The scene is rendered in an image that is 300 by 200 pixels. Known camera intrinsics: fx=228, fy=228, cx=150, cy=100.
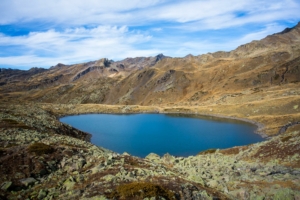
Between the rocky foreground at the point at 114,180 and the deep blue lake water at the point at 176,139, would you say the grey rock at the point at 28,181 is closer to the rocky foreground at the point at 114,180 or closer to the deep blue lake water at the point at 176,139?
the rocky foreground at the point at 114,180

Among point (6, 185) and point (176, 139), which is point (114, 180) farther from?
point (176, 139)

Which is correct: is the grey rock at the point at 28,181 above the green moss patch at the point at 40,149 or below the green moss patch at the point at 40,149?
below

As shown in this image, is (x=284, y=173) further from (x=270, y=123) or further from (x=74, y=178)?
(x=270, y=123)

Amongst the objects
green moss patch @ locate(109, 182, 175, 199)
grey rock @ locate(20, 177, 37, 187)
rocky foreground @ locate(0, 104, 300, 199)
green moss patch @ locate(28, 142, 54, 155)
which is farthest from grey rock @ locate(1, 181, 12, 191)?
green moss patch @ locate(109, 182, 175, 199)

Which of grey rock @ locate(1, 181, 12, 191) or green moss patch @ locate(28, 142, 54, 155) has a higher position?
green moss patch @ locate(28, 142, 54, 155)

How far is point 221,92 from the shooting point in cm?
19188

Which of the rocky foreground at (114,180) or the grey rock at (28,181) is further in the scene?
the grey rock at (28,181)

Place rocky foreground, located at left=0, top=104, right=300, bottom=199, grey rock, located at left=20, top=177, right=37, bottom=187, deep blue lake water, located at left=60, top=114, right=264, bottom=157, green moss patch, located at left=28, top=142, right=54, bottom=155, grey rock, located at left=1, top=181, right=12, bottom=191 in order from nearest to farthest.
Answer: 1. rocky foreground, located at left=0, top=104, right=300, bottom=199
2. grey rock, located at left=1, top=181, right=12, bottom=191
3. grey rock, located at left=20, top=177, right=37, bottom=187
4. green moss patch, located at left=28, top=142, right=54, bottom=155
5. deep blue lake water, located at left=60, top=114, right=264, bottom=157

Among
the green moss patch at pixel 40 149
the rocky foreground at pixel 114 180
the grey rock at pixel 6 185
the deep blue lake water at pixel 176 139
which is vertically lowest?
the deep blue lake water at pixel 176 139

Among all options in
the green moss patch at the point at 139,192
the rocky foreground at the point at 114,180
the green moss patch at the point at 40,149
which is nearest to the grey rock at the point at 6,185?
the rocky foreground at the point at 114,180

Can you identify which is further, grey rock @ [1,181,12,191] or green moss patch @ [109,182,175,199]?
grey rock @ [1,181,12,191]

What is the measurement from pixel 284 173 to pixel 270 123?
7729cm

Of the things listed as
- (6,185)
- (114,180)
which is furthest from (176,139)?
(6,185)

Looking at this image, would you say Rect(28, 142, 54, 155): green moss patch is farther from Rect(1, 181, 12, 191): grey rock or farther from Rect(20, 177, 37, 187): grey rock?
Rect(1, 181, 12, 191): grey rock
